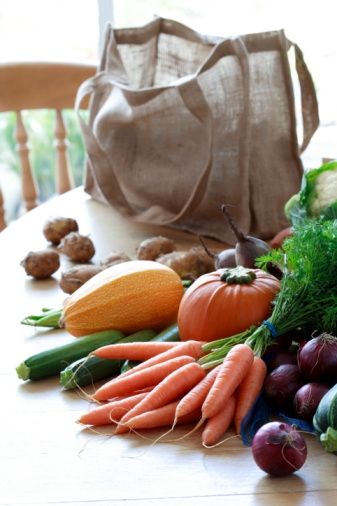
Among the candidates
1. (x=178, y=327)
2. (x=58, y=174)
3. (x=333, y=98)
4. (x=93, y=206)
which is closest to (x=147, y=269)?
(x=178, y=327)

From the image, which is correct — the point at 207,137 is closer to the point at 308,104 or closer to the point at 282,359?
the point at 308,104

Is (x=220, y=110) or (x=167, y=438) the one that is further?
(x=220, y=110)

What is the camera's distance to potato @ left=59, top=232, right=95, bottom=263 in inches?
69.2

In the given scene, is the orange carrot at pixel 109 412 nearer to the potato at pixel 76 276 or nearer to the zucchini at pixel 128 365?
the zucchini at pixel 128 365

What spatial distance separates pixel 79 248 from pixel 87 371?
562 millimetres

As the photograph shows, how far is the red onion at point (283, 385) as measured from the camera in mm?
1107

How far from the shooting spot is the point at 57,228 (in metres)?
1.88

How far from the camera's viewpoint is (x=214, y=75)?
1.78 m

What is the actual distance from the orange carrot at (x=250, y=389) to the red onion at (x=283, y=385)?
14mm

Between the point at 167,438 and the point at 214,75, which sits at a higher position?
the point at 214,75

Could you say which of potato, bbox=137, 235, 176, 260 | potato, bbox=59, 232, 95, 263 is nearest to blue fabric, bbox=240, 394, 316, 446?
potato, bbox=137, 235, 176, 260

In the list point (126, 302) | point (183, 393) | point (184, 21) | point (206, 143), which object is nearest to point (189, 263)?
point (126, 302)

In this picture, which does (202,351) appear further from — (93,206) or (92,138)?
(93,206)

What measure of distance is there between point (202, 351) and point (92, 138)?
2.83 feet
